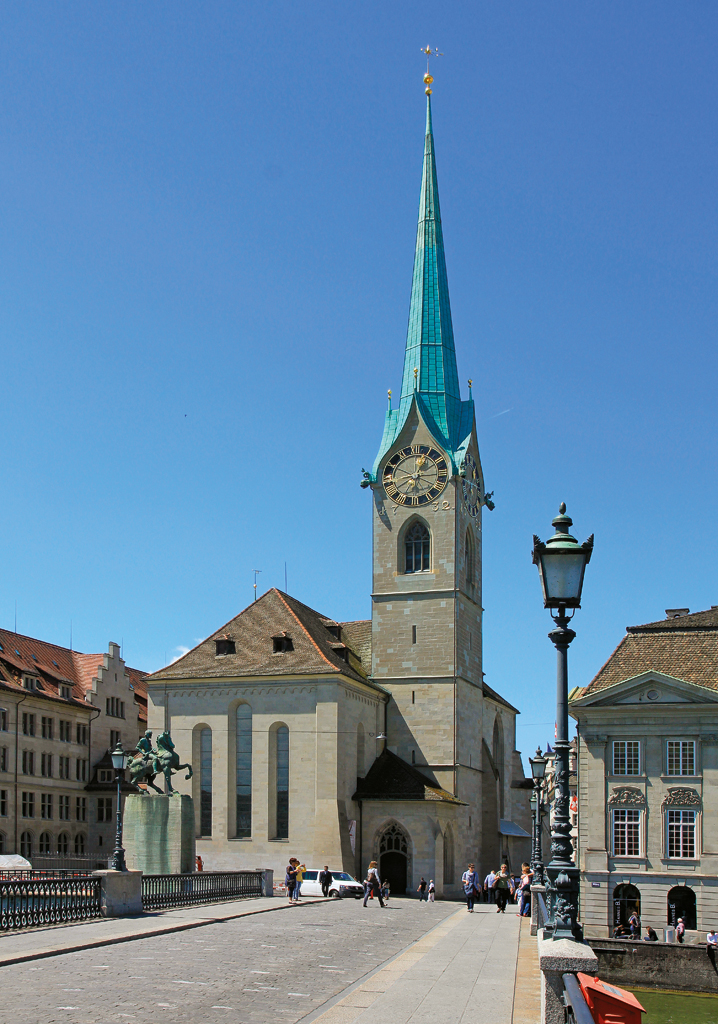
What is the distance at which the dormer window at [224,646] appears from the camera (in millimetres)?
55812

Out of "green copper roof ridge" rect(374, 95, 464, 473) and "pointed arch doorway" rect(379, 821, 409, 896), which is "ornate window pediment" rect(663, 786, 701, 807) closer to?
"pointed arch doorway" rect(379, 821, 409, 896)

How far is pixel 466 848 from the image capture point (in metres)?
56.7

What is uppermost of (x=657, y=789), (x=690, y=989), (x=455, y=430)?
(x=455, y=430)

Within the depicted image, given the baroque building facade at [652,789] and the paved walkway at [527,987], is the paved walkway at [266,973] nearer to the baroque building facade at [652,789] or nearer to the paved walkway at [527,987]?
the paved walkway at [527,987]

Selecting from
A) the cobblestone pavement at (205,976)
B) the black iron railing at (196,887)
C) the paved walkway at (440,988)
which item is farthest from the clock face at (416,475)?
the paved walkway at (440,988)

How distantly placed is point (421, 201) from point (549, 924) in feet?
200

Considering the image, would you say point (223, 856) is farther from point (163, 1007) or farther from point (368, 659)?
point (163, 1007)

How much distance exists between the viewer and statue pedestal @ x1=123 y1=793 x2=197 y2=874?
1378 inches

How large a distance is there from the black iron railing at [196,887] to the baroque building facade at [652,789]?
17.4 meters

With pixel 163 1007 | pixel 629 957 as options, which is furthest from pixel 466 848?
pixel 163 1007

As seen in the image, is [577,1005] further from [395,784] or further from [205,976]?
[395,784]

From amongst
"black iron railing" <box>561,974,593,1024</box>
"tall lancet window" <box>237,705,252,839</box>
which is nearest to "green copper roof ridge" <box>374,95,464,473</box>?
"tall lancet window" <box>237,705,252,839</box>

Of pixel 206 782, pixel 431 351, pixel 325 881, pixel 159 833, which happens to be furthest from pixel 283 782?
pixel 431 351

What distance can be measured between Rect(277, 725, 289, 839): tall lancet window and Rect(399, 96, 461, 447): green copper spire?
18455 mm
